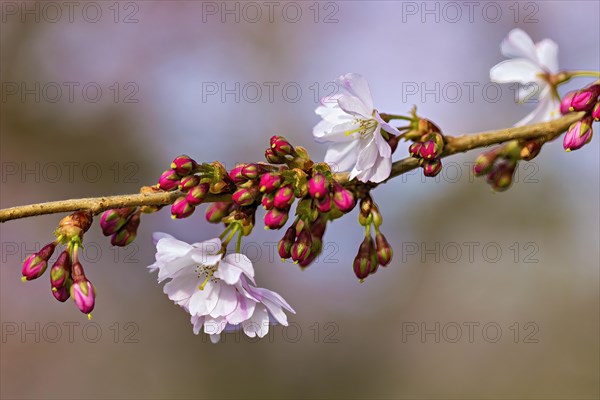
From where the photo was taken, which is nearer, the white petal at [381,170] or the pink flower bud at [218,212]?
the white petal at [381,170]

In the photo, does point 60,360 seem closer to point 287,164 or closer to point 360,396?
point 360,396

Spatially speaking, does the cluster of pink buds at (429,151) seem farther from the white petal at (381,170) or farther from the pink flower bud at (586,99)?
the pink flower bud at (586,99)

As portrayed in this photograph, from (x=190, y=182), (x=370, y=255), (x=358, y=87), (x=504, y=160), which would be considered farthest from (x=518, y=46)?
(x=190, y=182)

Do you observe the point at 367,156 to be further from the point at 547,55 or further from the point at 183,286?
the point at 547,55

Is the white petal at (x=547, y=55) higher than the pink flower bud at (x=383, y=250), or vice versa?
the white petal at (x=547, y=55)

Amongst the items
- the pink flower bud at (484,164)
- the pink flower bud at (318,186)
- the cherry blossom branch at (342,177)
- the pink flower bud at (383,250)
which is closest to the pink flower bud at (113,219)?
the cherry blossom branch at (342,177)

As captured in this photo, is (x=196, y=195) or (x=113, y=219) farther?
(x=113, y=219)

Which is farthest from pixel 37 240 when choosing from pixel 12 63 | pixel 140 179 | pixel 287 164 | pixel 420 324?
pixel 287 164
